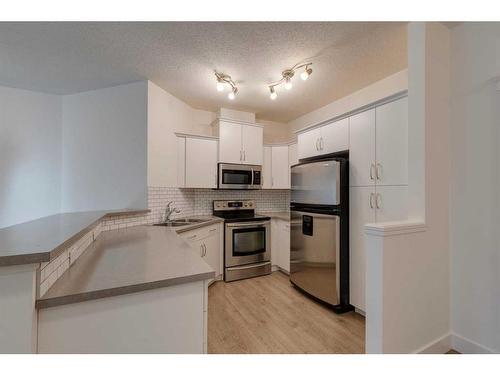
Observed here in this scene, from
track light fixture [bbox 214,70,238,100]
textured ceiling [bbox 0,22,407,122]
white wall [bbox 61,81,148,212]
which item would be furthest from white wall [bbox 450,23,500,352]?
white wall [bbox 61,81,148,212]

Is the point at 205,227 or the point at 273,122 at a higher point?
the point at 273,122

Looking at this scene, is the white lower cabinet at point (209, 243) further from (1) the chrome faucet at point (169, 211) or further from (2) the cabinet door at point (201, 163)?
(2) the cabinet door at point (201, 163)

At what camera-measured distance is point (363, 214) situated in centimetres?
219

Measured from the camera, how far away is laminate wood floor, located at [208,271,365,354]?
182 centimetres

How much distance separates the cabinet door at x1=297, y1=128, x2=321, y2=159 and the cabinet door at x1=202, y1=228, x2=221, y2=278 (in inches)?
62.7

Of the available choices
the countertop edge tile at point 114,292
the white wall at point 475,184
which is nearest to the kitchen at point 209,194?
the countertop edge tile at point 114,292

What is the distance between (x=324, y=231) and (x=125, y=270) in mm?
1915

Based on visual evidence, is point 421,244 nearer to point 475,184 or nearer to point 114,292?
point 475,184

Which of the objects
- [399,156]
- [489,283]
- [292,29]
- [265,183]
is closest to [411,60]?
[399,156]

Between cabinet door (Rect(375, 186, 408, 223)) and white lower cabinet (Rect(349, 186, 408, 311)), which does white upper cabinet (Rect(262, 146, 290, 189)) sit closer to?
white lower cabinet (Rect(349, 186, 408, 311))

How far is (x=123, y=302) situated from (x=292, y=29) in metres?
2.15

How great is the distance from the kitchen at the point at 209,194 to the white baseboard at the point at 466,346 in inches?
1.8
